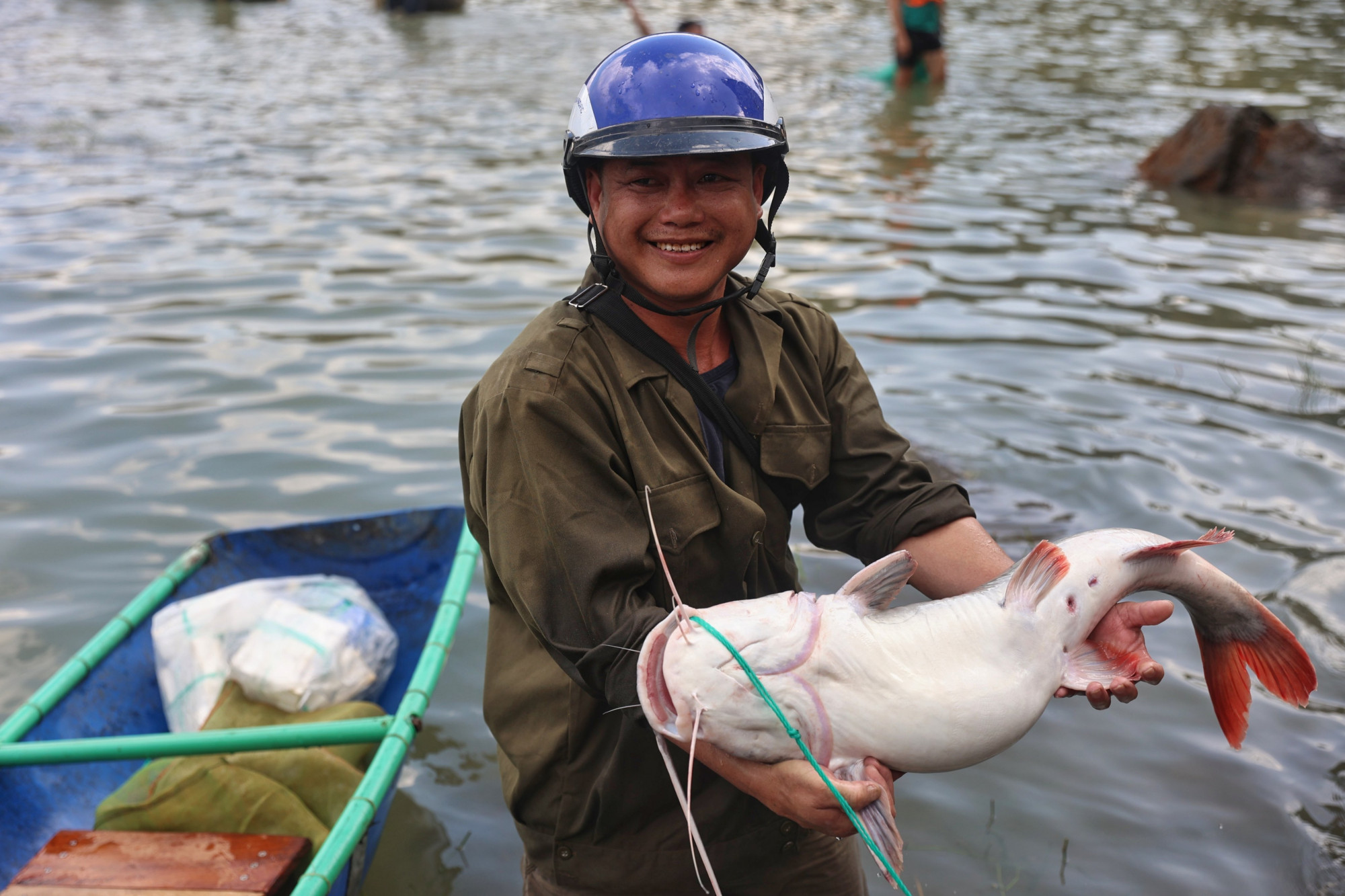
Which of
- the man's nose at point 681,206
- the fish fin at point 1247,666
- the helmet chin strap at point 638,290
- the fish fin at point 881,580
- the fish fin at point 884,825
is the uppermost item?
the man's nose at point 681,206

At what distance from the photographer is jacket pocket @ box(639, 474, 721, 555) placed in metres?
2.36

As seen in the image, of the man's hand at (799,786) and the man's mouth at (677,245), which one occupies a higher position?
the man's mouth at (677,245)

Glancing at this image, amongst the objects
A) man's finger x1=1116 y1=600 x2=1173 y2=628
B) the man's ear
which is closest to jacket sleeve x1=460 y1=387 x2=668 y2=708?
the man's ear

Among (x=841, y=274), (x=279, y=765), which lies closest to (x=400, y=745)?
(x=279, y=765)

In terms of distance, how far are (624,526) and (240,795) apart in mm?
1973

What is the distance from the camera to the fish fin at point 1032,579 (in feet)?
7.25

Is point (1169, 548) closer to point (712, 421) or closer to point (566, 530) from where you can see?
point (712, 421)

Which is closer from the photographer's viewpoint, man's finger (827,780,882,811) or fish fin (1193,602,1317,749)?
man's finger (827,780,882,811)

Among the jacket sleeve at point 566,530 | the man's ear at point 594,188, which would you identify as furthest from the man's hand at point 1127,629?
the man's ear at point 594,188

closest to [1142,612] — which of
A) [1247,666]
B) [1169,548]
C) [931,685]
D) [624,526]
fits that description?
[1169,548]

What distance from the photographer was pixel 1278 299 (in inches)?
305

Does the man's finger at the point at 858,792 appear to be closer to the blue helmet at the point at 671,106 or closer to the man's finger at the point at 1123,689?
the man's finger at the point at 1123,689

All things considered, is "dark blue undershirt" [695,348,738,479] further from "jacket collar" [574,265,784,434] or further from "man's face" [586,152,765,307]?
"man's face" [586,152,765,307]

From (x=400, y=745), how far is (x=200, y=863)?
654mm
